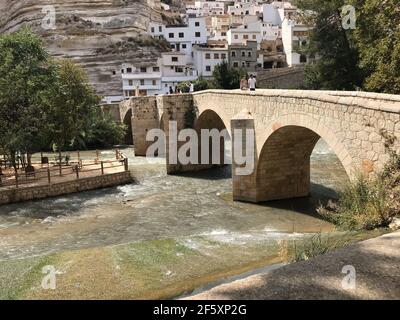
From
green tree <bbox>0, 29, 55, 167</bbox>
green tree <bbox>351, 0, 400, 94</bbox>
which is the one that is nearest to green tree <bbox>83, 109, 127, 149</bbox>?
green tree <bbox>0, 29, 55, 167</bbox>

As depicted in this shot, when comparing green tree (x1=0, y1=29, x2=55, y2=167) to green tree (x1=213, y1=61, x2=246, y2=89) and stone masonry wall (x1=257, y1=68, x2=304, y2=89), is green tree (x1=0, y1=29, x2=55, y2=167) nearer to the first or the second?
green tree (x1=213, y1=61, x2=246, y2=89)

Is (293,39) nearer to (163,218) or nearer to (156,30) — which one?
(156,30)

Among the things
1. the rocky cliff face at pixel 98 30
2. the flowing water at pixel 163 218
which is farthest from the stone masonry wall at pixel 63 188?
the rocky cliff face at pixel 98 30

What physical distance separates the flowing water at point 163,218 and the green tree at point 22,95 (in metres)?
3.17

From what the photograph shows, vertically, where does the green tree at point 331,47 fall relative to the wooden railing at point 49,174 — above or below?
above

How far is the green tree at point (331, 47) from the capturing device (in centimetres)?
2808

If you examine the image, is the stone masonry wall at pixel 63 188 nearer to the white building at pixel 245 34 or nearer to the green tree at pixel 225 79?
the green tree at pixel 225 79

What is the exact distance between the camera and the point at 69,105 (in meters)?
22.8

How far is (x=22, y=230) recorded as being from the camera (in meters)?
14.4

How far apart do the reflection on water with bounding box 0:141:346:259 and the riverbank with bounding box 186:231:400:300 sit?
5.49 m

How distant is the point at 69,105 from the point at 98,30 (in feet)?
180

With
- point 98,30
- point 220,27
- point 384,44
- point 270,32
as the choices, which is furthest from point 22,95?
point 220,27
